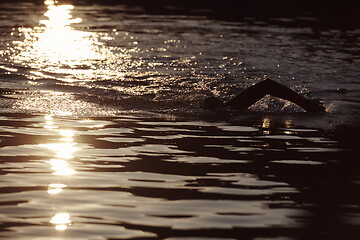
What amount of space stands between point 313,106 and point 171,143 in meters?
3.55

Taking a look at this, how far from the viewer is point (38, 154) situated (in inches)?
404

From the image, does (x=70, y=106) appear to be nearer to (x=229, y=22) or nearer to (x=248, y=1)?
(x=229, y=22)

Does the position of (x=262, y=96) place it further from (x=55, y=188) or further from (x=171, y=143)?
(x=55, y=188)

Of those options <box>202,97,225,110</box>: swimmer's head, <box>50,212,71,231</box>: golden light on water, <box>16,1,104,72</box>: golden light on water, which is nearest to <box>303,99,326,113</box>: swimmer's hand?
<box>202,97,225,110</box>: swimmer's head

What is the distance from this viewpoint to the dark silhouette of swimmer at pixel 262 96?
518 inches

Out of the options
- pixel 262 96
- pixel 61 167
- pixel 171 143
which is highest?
pixel 262 96

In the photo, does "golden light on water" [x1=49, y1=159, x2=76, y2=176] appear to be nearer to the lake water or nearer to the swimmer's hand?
the lake water

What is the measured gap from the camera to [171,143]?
36.8 feet

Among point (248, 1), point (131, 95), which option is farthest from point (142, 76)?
point (248, 1)

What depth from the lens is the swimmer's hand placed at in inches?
535

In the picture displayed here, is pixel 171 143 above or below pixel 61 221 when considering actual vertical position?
below

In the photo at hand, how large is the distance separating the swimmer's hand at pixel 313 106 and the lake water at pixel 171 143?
13cm

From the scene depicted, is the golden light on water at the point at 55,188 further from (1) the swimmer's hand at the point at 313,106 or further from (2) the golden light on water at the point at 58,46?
(2) the golden light on water at the point at 58,46

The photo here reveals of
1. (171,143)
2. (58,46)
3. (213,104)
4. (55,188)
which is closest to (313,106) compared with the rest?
(213,104)
